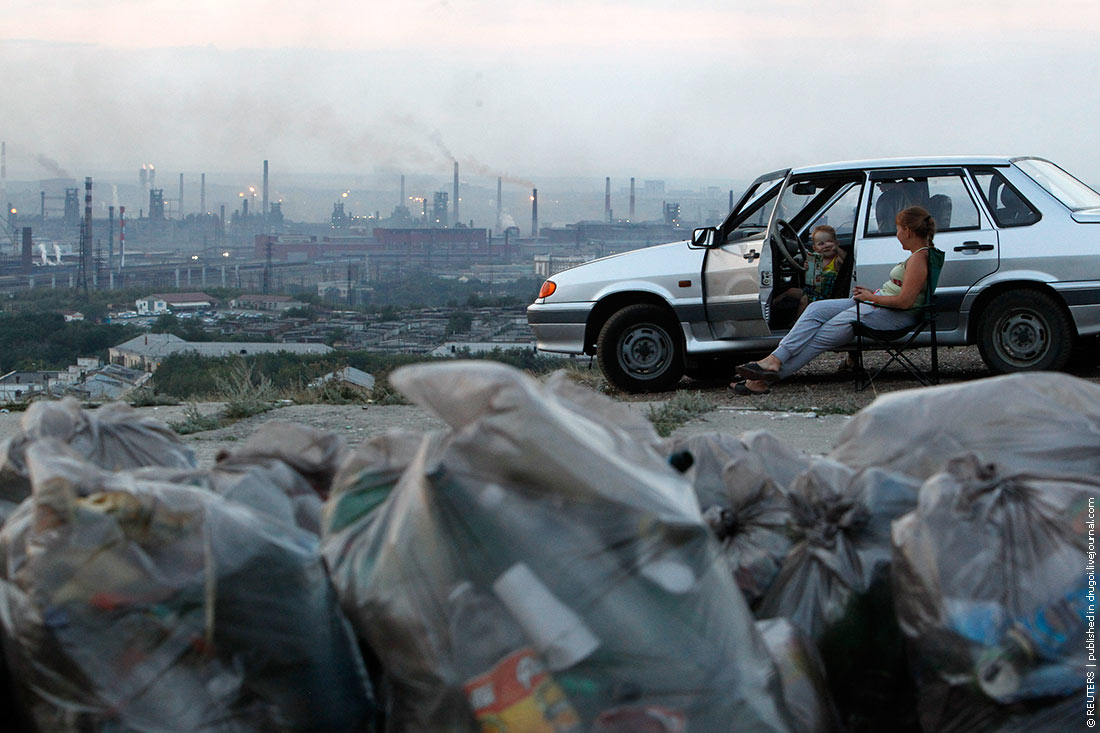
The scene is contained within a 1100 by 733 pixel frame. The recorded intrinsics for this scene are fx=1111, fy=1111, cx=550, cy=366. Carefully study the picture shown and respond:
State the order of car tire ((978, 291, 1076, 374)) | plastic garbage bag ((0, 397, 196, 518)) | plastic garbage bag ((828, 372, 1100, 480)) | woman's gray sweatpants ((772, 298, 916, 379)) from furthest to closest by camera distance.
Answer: car tire ((978, 291, 1076, 374))
woman's gray sweatpants ((772, 298, 916, 379))
plastic garbage bag ((0, 397, 196, 518))
plastic garbage bag ((828, 372, 1100, 480))

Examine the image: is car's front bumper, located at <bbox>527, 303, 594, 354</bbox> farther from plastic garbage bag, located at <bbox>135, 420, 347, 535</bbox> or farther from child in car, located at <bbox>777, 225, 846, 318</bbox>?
plastic garbage bag, located at <bbox>135, 420, 347, 535</bbox>

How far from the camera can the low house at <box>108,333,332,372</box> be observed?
18.2 meters

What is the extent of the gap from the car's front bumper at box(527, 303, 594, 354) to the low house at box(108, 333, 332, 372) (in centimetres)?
913

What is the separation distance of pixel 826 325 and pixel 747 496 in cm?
505

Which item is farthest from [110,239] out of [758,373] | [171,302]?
[758,373]

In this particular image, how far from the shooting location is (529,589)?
203 centimetres

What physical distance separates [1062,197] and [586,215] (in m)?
52.1

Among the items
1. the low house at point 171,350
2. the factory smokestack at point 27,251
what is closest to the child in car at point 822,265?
the low house at point 171,350

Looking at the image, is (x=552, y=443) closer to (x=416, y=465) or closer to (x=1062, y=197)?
(x=416, y=465)

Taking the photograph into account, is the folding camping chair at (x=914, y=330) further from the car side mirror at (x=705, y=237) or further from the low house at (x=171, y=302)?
the low house at (x=171, y=302)

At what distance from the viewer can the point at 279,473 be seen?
279cm

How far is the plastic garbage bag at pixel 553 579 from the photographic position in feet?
6.63

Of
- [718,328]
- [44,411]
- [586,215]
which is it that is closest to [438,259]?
[586,215]

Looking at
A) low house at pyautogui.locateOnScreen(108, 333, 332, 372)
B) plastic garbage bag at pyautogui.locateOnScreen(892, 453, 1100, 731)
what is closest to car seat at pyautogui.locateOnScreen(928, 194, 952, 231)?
plastic garbage bag at pyautogui.locateOnScreen(892, 453, 1100, 731)
